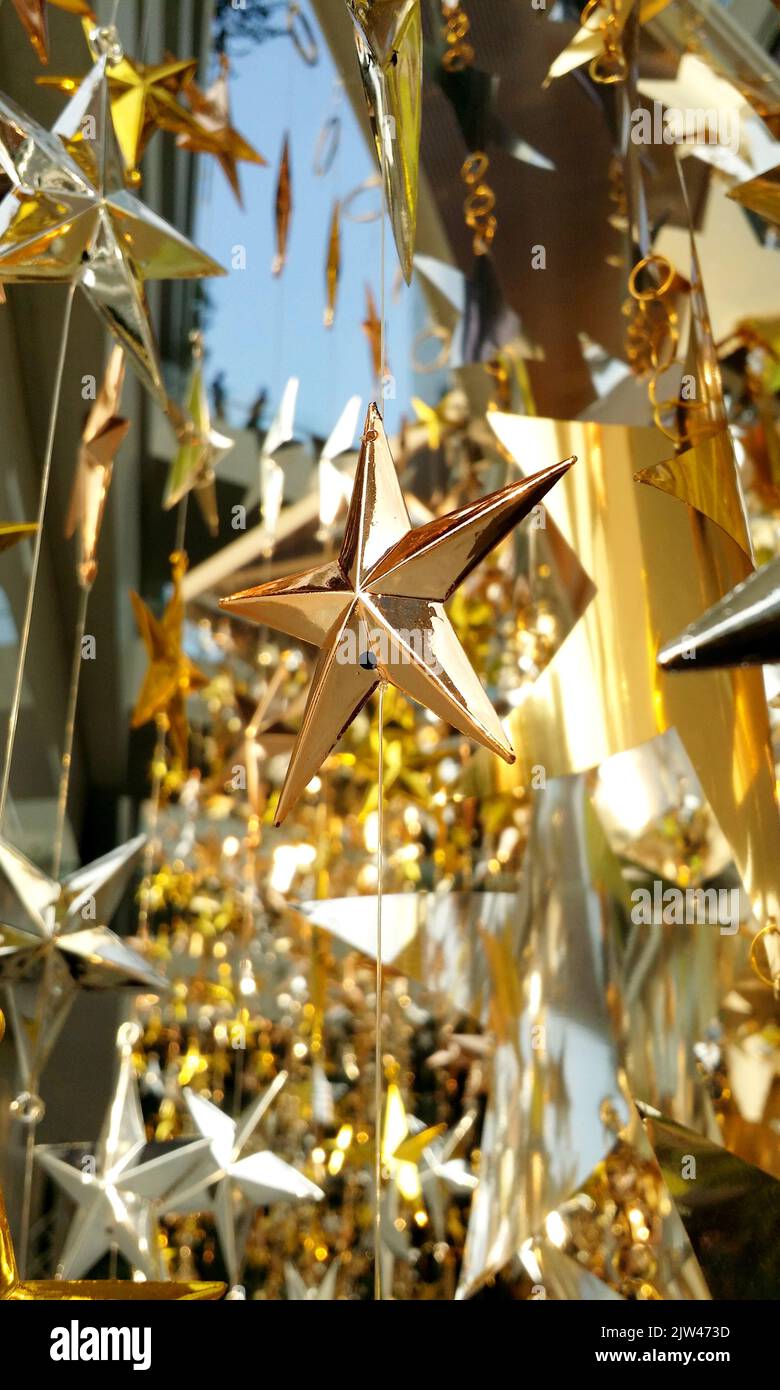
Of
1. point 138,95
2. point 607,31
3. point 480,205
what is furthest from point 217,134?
point 607,31

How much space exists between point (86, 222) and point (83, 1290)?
0.83 metres

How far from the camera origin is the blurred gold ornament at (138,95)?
48.4 inches

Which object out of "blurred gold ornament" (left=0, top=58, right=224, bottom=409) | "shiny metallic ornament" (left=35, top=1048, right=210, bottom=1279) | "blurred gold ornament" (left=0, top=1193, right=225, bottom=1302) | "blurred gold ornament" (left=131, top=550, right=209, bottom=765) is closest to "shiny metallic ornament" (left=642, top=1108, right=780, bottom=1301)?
"blurred gold ornament" (left=0, top=1193, right=225, bottom=1302)

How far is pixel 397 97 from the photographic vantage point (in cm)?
89

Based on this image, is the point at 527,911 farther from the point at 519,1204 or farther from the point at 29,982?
the point at 29,982

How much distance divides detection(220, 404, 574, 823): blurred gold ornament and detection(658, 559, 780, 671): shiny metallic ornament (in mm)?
247

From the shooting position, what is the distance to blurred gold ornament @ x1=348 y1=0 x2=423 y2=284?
2.86 feet

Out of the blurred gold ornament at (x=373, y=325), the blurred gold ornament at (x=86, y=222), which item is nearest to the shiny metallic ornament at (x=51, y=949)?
the blurred gold ornament at (x=86, y=222)

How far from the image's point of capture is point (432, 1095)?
234cm

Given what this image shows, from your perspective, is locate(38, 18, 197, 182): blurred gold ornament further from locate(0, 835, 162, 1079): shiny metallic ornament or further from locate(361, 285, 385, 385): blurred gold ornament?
locate(0, 835, 162, 1079): shiny metallic ornament

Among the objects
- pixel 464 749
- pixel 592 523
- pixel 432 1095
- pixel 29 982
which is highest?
pixel 592 523

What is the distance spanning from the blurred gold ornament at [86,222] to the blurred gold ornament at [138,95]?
0.18 m
